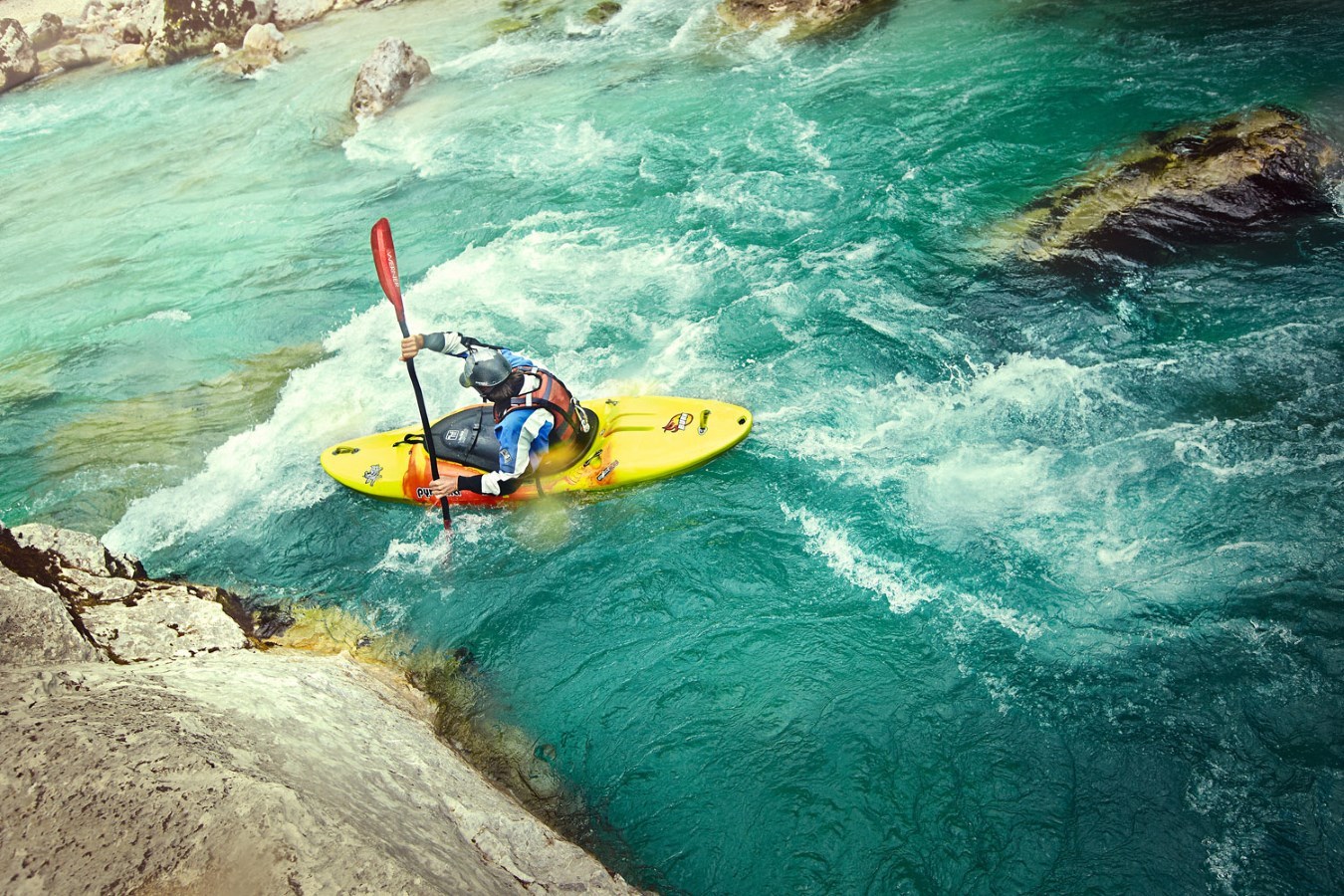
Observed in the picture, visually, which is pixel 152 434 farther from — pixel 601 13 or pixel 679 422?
pixel 601 13

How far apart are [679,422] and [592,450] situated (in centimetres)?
73

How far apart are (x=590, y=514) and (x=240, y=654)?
2629mm

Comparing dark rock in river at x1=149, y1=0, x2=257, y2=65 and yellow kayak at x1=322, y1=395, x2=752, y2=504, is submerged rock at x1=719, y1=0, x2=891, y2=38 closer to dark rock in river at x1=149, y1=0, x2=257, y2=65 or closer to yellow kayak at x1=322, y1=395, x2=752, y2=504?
yellow kayak at x1=322, y1=395, x2=752, y2=504

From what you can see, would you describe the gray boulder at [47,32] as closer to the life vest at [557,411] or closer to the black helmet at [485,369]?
the black helmet at [485,369]

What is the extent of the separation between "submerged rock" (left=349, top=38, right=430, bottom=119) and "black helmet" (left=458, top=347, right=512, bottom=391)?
10336mm

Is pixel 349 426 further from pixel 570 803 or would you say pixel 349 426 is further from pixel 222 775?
pixel 222 775

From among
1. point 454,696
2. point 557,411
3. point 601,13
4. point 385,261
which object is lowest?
point 454,696

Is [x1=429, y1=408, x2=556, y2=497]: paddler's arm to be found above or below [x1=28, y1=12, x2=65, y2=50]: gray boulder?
below

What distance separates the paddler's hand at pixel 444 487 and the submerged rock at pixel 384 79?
1015cm

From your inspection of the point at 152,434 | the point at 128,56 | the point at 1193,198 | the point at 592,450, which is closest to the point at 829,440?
the point at 592,450

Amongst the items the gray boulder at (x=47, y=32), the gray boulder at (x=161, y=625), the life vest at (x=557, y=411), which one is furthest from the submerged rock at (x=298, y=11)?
the gray boulder at (x=161, y=625)

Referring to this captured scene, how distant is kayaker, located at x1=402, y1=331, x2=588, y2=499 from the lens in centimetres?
608

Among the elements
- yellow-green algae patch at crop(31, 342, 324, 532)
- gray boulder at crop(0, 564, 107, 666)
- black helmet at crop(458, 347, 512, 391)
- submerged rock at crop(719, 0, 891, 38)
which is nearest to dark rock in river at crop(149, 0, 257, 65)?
submerged rock at crop(719, 0, 891, 38)

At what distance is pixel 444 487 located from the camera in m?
6.70
